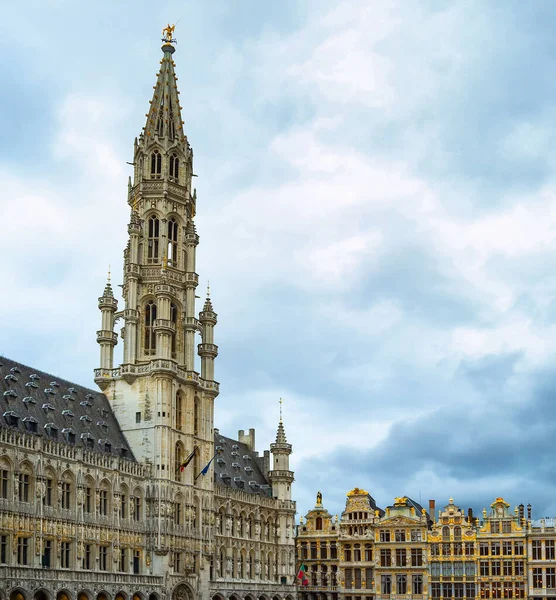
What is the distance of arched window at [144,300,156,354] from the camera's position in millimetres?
109500

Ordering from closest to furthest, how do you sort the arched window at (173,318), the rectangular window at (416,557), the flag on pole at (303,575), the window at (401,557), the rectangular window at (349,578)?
the arched window at (173,318)
the rectangular window at (416,557)
the window at (401,557)
the flag on pole at (303,575)
the rectangular window at (349,578)

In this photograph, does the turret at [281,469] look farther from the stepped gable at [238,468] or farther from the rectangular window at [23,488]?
the rectangular window at [23,488]

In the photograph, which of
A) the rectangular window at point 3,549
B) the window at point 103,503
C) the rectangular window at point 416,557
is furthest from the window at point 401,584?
the rectangular window at point 3,549

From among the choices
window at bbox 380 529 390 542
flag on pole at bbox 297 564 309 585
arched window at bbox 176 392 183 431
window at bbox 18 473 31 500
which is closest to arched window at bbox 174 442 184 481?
arched window at bbox 176 392 183 431

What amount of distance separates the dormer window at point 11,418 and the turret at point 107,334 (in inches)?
886

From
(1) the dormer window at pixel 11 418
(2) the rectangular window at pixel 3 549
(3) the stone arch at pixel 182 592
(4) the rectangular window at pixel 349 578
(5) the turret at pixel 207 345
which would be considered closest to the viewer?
(2) the rectangular window at pixel 3 549

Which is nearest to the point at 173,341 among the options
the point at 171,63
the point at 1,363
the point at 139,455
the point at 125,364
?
the point at 125,364

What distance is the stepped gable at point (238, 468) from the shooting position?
122750mm

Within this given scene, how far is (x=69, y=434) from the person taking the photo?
92.5m

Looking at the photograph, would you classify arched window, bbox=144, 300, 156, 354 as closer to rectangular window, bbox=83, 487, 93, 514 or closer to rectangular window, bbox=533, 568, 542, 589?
rectangular window, bbox=83, 487, 93, 514

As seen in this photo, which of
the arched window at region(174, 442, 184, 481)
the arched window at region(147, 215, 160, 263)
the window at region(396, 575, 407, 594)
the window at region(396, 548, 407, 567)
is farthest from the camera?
the window at region(396, 548, 407, 567)

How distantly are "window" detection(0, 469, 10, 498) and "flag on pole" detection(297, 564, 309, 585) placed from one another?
180 ft

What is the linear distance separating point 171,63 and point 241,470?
171 ft

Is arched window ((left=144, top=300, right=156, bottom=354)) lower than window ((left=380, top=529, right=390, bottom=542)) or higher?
higher
